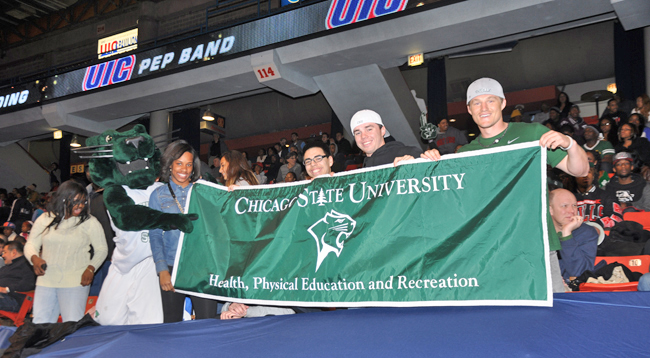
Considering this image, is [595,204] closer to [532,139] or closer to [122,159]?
[532,139]

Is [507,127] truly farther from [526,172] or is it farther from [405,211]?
[405,211]

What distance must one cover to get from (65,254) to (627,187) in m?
6.94

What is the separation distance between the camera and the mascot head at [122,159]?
3740 mm

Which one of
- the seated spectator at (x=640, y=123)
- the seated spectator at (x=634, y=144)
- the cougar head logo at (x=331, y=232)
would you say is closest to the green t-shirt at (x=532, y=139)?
the cougar head logo at (x=331, y=232)

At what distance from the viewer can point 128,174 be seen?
3.81 metres

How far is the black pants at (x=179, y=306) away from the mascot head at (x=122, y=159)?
2.35ft

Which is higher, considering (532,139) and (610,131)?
(610,131)

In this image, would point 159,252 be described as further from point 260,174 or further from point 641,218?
point 260,174

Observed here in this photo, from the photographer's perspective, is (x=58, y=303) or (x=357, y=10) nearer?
(x=58, y=303)

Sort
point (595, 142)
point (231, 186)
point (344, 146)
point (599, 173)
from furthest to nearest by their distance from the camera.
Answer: point (344, 146) < point (595, 142) < point (599, 173) < point (231, 186)

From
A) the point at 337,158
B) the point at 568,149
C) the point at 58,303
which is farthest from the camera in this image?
the point at 337,158

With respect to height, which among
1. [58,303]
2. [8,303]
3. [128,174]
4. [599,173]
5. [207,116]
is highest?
[207,116]

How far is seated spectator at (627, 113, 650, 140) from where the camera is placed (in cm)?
863

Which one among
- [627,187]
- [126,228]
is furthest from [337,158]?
[126,228]
